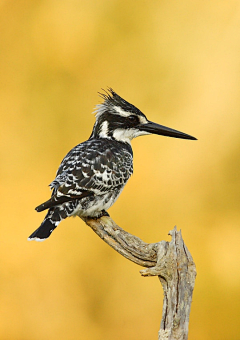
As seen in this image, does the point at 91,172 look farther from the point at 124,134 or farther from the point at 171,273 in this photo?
the point at 171,273

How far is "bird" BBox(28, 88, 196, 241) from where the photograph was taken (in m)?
3.54

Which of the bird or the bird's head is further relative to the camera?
the bird's head

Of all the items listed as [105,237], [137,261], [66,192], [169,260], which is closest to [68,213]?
[66,192]

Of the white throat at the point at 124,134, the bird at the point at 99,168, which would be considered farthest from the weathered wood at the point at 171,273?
the white throat at the point at 124,134

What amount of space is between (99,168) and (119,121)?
0.62 metres

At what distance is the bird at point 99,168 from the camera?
354cm

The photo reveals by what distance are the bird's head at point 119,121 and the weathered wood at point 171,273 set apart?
3.74 feet

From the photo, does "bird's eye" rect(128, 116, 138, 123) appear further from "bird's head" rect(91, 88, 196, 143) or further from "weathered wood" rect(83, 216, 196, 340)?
"weathered wood" rect(83, 216, 196, 340)

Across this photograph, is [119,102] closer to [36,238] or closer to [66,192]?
[66,192]

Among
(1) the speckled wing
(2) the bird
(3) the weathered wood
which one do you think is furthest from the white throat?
(3) the weathered wood

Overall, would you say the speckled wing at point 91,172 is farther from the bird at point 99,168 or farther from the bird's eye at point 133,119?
the bird's eye at point 133,119

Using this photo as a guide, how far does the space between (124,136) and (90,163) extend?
0.65 m

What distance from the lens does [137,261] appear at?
3.51 m

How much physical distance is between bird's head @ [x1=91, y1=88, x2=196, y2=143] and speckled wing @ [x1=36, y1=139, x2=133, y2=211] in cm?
18
